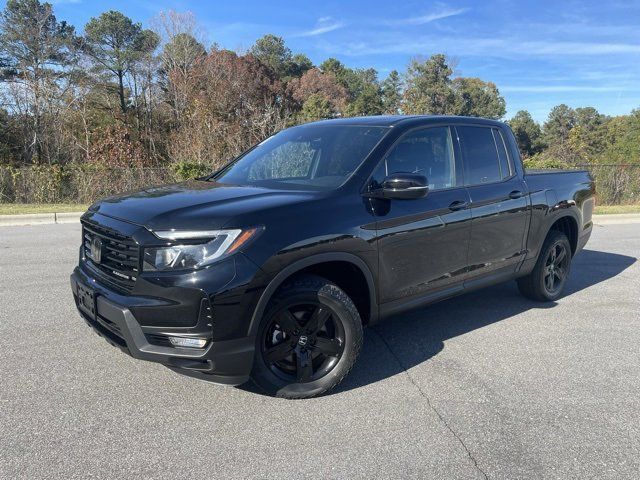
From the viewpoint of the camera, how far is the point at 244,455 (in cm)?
270

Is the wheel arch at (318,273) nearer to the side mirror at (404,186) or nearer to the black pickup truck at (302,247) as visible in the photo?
the black pickup truck at (302,247)

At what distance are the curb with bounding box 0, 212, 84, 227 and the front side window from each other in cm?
999

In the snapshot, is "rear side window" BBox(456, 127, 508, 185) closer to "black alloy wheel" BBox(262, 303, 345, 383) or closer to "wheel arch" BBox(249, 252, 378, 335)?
"wheel arch" BBox(249, 252, 378, 335)

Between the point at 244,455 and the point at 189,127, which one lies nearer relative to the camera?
the point at 244,455

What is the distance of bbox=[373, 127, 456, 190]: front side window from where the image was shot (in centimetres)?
376

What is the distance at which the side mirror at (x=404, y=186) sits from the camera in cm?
339

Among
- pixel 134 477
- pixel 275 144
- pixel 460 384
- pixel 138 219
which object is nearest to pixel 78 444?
pixel 134 477

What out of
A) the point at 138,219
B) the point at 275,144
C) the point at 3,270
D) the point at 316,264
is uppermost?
the point at 275,144

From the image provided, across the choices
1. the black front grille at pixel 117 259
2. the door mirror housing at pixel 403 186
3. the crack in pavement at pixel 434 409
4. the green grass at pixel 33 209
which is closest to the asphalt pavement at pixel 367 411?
the crack in pavement at pixel 434 409

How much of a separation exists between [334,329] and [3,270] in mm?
5253

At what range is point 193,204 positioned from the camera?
3.13m

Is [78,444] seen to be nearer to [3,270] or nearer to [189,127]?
[3,270]

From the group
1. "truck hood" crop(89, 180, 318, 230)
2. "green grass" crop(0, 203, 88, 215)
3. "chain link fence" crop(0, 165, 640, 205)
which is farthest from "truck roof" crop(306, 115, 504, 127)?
"chain link fence" crop(0, 165, 640, 205)

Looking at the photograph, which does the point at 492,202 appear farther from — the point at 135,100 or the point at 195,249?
the point at 135,100
